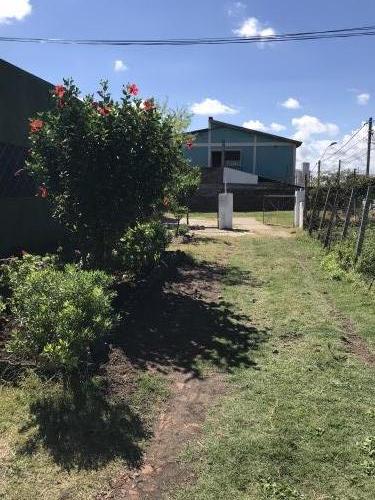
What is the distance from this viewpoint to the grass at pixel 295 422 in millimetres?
3439

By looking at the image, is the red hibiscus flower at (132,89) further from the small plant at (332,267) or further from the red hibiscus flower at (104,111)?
the small plant at (332,267)

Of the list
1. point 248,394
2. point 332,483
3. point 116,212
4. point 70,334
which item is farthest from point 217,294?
point 332,483

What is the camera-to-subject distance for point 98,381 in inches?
192

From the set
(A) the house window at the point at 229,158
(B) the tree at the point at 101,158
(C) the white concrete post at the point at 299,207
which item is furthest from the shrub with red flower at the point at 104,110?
(A) the house window at the point at 229,158

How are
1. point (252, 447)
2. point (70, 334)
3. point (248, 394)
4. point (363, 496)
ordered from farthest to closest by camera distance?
point (248, 394), point (70, 334), point (252, 447), point (363, 496)

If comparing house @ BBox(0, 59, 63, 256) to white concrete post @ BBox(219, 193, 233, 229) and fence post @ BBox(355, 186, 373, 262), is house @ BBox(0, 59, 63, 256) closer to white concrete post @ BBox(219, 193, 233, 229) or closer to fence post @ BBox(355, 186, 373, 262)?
fence post @ BBox(355, 186, 373, 262)

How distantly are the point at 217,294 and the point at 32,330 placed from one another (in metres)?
4.71

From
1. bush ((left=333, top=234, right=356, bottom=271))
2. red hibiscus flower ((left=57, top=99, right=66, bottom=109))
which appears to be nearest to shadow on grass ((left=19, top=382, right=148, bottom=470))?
red hibiscus flower ((left=57, top=99, right=66, bottom=109))

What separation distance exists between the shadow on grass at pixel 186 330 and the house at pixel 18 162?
263 centimetres

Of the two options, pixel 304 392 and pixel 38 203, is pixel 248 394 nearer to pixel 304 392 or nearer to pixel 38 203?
pixel 304 392

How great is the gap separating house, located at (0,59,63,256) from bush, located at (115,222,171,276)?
1.89 meters

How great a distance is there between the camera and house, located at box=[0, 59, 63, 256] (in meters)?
8.70

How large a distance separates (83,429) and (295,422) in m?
1.65

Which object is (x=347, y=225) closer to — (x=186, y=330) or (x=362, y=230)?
(x=362, y=230)
